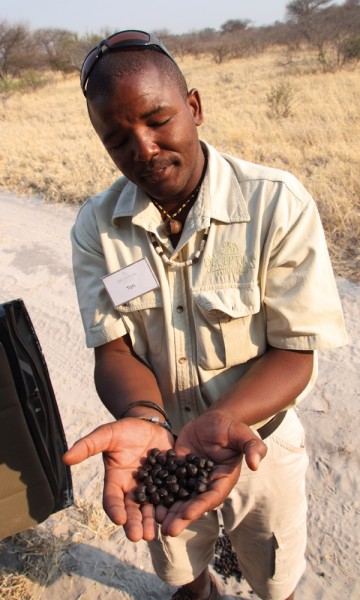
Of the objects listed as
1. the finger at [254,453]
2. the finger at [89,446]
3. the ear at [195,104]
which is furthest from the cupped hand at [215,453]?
the ear at [195,104]

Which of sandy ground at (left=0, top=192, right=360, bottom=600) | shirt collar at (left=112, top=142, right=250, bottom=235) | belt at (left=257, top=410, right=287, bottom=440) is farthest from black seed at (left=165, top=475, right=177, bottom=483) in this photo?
sandy ground at (left=0, top=192, right=360, bottom=600)

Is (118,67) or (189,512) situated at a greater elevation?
(118,67)

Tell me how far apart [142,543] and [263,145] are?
22.0 feet

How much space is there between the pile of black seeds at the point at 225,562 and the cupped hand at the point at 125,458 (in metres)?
1.14

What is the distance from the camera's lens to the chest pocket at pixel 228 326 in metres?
1.49

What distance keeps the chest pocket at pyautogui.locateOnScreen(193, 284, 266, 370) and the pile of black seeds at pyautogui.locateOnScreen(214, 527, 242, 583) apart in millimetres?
1328

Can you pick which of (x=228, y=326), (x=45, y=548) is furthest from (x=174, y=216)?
(x=45, y=548)

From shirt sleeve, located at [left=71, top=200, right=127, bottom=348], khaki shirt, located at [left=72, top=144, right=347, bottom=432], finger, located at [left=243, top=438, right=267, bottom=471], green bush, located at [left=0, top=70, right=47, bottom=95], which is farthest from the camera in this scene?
green bush, located at [left=0, top=70, right=47, bottom=95]

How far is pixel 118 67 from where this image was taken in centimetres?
137

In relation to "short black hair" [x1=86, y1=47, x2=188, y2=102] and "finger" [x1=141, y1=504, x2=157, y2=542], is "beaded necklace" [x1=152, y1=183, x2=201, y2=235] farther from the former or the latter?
"finger" [x1=141, y1=504, x2=157, y2=542]

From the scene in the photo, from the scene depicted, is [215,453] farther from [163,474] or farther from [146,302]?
[146,302]

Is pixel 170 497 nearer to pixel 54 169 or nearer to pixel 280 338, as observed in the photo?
pixel 280 338

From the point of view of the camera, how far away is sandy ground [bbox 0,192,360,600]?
7.65 feet

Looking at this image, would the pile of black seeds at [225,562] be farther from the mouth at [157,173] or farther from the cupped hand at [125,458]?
the mouth at [157,173]
